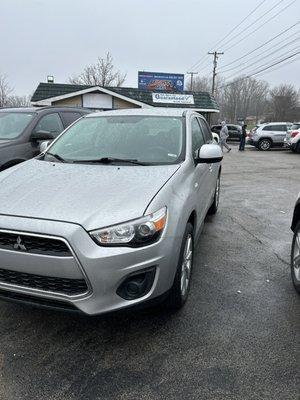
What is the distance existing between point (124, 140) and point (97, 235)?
1.73 metres

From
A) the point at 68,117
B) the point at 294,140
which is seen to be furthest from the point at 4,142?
the point at 294,140

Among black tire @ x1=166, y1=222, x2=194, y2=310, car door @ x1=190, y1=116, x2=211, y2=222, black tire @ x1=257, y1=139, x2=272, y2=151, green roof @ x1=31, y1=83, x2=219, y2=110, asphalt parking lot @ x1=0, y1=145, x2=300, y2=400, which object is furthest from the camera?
black tire @ x1=257, y1=139, x2=272, y2=151

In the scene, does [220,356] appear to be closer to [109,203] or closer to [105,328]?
[105,328]

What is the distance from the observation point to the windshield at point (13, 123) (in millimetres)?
6490

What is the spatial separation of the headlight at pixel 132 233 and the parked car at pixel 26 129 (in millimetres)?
3835

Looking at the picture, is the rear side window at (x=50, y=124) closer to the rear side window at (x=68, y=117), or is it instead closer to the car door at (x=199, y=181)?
the rear side window at (x=68, y=117)

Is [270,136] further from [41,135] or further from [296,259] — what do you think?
[296,259]

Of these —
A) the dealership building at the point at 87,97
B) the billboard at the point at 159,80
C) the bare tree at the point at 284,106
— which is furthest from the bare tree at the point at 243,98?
the dealership building at the point at 87,97

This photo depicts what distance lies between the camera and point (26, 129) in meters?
6.46

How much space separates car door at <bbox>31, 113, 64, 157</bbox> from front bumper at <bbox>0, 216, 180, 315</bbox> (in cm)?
418

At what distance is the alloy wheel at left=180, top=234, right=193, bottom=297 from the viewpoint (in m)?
3.16

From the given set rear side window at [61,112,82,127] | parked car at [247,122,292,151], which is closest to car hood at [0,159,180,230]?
rear side window at [61,112,82,127]

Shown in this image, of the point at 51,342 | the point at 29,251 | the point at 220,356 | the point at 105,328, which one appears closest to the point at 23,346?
the point at 51,342

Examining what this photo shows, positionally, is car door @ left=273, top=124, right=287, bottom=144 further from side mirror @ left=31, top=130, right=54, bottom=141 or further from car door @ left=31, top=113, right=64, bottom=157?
side mirror @ left=31, top=130, right=54, bottom=141
